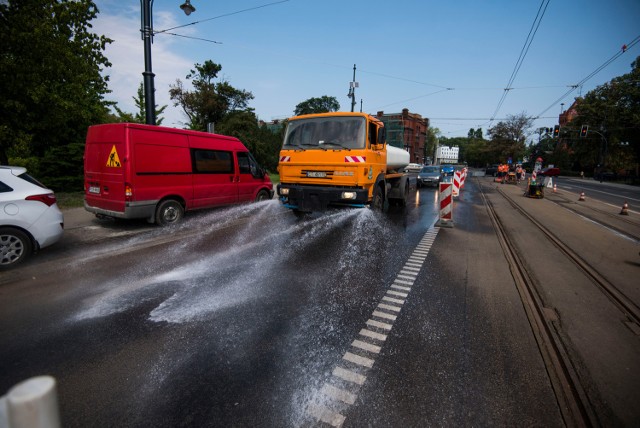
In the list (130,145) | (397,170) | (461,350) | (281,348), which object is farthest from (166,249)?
(397,170)

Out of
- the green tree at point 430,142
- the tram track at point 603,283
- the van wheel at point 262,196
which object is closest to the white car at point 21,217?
the van wheel at point 262,196

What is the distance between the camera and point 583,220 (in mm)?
11281

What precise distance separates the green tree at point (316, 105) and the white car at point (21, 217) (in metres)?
80.7

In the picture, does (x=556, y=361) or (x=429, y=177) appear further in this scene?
(x=429, y=177)

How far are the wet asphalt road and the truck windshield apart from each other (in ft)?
10.9

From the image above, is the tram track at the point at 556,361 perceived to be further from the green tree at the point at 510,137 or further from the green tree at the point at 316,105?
the green tree at the point at 316,105

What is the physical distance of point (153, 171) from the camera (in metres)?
7.68

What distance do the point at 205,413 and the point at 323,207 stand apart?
20.0 ft

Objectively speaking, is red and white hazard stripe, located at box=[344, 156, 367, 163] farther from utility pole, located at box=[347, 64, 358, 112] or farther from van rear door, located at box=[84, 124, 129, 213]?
utility pole, located at box=[347, 64, 358, 112]

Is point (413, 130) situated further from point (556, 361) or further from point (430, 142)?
point (556, 361)

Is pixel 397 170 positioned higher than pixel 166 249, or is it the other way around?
pixel 397 170

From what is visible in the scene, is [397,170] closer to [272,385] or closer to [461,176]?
[461,176]

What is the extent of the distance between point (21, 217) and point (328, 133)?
6249mm

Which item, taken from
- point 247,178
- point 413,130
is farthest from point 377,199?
point 413,130
